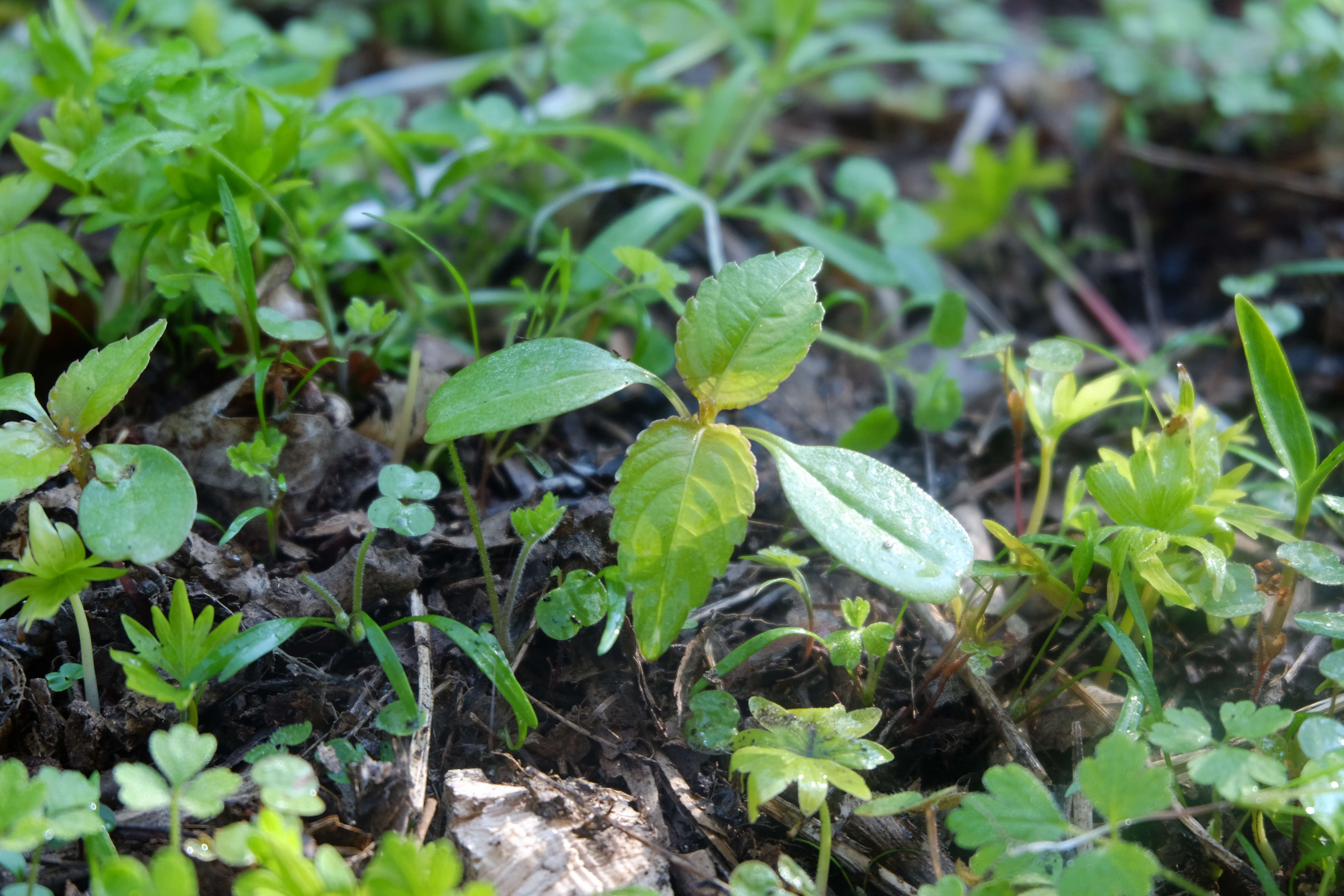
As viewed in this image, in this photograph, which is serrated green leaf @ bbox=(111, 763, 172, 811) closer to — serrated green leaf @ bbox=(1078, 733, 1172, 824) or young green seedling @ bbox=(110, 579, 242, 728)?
young green seedling @ bbox=(110, 579, 242, 728)

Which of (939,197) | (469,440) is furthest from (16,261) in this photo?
(939,197)

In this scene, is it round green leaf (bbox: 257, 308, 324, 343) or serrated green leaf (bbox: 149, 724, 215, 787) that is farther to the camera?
round green leaf (bbox: 257, 308, 324, 343)

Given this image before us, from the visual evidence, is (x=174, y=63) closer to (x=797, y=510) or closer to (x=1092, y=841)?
(x=797, y=510)

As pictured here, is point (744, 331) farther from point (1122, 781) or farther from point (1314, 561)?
point (1314, 561)

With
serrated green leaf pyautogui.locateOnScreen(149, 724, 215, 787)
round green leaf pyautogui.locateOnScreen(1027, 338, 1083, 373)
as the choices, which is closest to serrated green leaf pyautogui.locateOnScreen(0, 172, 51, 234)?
serrated green leaf pyautogui.locateOnScreen(149, 724, 215, 787)

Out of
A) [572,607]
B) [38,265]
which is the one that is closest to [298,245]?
[38,265]

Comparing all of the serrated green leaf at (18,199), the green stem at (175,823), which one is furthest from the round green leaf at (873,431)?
the serrated green leaf at (18,199)
